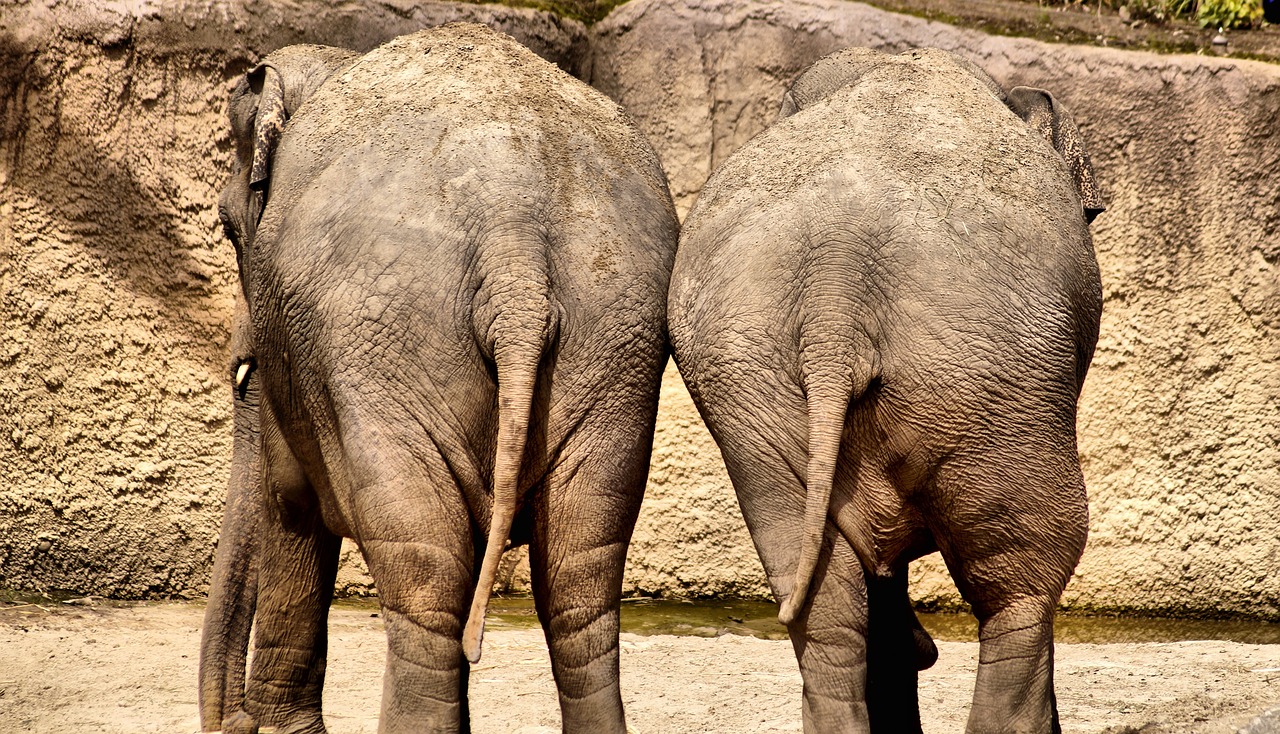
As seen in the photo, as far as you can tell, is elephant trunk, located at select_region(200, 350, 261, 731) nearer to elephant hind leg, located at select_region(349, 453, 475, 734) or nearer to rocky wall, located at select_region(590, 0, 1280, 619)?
elephant hind leg, located at select_region(349, 453, 475, 734)

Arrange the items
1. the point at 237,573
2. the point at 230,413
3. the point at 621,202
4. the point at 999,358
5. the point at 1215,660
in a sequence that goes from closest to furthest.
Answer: the point at 999,358 → the point at 621,202 → the point at 237,573 → the point at 1215,660 → the point at 230,413

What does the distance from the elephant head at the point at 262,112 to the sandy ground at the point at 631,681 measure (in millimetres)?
1621

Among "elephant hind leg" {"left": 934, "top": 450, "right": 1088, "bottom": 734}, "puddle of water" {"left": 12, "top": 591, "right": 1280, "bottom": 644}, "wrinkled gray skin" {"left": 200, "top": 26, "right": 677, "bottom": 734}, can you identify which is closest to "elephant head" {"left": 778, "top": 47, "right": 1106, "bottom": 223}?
"wrinkled gray skin" {"left": 200, "top": 26, "right": 677, "bottom": 734}

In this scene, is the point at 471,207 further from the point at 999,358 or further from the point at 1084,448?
the point at 1084,448

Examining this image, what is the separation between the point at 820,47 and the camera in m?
6.60

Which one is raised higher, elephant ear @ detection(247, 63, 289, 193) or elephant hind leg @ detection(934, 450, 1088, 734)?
elephant ear @ detection(247, 63, 289, 193)

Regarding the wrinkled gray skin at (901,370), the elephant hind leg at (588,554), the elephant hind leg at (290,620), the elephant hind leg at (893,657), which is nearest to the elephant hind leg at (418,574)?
the elephant hind leg at (588,554)

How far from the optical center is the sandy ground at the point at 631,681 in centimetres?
473

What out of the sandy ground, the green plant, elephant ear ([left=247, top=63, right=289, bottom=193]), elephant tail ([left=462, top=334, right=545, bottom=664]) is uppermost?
the green plant

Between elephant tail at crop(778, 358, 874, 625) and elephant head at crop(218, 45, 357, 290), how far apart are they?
1.52 m

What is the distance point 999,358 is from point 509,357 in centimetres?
102

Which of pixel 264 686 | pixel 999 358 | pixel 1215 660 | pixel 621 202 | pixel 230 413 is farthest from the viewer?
pixel 230 413

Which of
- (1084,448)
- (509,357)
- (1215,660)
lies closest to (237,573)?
(509,357)

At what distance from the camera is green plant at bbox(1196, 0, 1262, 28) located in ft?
22.4
